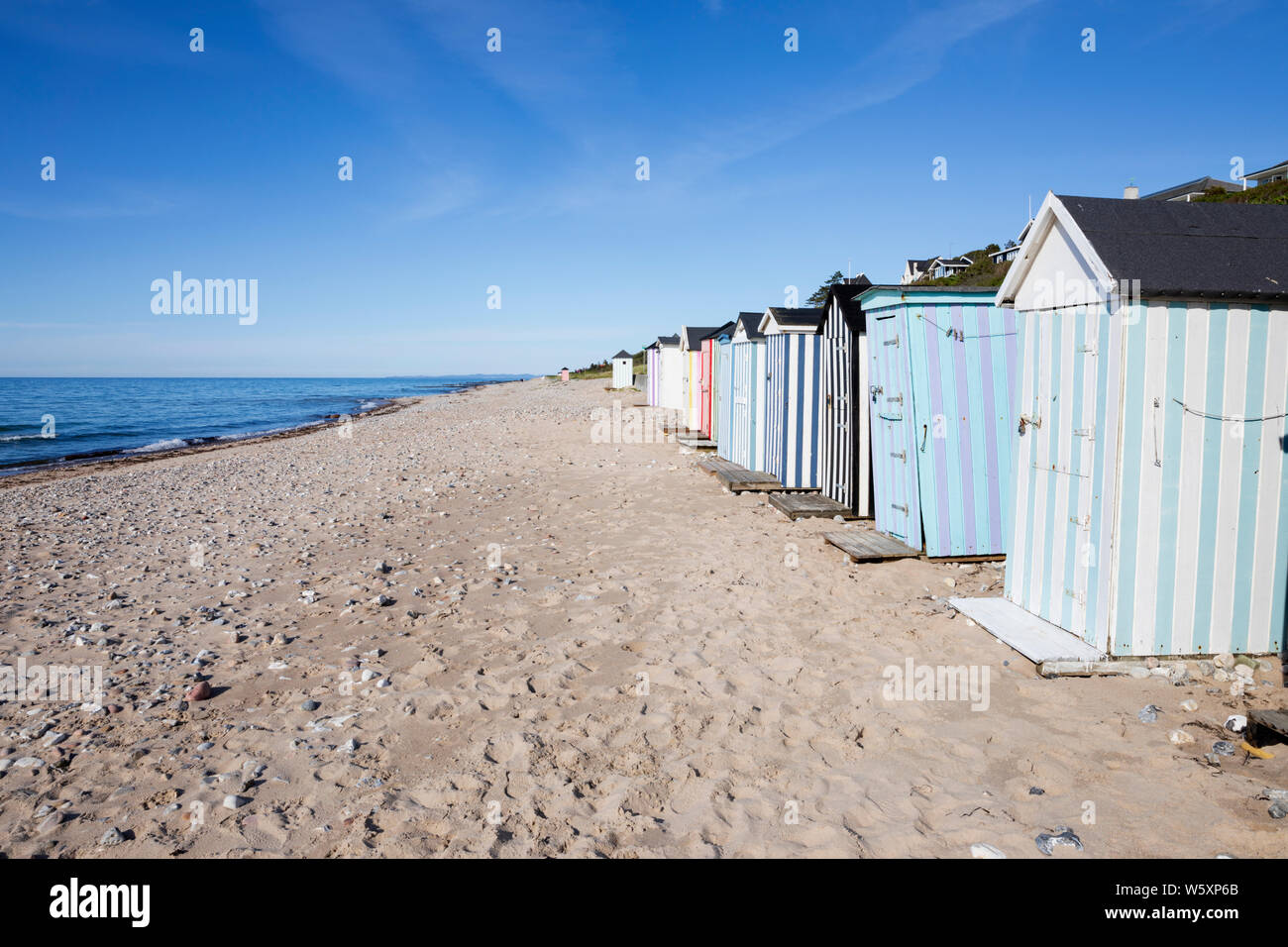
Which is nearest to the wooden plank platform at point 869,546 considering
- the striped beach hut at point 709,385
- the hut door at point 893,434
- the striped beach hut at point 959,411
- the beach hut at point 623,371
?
the hut door at point 893,434

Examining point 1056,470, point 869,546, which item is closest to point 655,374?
point 869,546

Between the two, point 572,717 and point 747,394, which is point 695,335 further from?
point 572,717

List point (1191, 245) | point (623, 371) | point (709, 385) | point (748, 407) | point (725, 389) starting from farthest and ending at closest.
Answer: point (623, 371) < point (709, 385) < point (725, 389) < point (748, 407) < point (1191, 245)

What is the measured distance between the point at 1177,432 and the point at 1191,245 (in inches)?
54.0

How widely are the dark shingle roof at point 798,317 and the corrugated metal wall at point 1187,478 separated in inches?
256

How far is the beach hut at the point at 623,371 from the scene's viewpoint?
162 ft

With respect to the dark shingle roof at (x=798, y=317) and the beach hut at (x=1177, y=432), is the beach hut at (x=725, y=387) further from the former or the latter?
the beach hut at (x=1177, y=432)

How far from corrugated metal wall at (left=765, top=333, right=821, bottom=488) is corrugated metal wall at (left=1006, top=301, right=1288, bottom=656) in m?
6.10

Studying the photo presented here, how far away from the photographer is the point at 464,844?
3.25 m

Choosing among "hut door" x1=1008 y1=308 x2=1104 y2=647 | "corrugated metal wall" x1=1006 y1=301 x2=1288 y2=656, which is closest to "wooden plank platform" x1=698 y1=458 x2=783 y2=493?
"hut door" x1=1008 y1=308 x2=1104 y2=647

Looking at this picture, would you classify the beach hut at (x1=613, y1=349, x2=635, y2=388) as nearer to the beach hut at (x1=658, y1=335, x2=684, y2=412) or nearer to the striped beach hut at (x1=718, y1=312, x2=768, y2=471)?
the beach hut at (x1=658, y1=335, x2=684, y2=412)

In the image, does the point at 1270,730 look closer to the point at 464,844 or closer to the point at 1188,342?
the point at 1188,342

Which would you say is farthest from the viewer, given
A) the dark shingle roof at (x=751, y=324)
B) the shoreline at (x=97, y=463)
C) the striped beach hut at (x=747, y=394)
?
the shoreline at (x=97, y=463)

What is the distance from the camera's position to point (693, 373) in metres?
23.7
